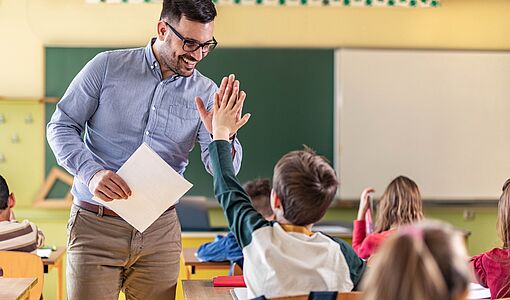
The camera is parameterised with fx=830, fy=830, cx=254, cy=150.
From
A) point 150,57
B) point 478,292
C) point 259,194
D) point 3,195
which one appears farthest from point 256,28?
point 150,57

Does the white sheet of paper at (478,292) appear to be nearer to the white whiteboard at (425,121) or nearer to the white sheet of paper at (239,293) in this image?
the white sheet of paper at (239,293)

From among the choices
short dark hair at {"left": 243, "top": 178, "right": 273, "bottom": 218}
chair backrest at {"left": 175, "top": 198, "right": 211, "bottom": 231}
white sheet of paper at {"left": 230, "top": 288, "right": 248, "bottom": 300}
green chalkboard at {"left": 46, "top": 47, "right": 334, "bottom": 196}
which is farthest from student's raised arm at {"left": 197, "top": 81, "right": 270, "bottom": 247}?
green chalkboard at {"left": 46, "top": 47, "right": 334, "bottom": 196}

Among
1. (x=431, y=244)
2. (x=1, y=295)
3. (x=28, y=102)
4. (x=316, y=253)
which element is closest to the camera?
(x=431, y=244)

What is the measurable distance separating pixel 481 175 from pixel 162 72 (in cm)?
463

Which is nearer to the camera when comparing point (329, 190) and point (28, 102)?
point (329, 190)

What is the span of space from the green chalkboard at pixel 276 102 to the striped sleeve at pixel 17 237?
2.32 m

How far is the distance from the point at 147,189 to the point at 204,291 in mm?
569

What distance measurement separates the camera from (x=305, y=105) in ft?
22.4

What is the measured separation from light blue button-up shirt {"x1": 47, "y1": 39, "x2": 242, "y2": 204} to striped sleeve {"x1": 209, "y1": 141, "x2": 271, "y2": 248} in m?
0.39

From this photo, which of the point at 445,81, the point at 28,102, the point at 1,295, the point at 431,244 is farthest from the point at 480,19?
the point at 431,244

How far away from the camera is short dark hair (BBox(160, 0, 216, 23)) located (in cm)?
281

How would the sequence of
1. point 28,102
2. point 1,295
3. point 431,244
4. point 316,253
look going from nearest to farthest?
point 431,244 < point 316,253 < point 1,295 < point 28,102

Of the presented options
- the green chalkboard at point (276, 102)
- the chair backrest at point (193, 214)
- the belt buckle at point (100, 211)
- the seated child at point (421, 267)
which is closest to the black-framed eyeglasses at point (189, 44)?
the belt buckle at point (100, 211)

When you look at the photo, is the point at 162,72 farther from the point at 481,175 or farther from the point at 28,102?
the point at 481,175
